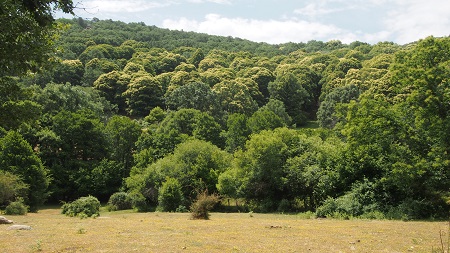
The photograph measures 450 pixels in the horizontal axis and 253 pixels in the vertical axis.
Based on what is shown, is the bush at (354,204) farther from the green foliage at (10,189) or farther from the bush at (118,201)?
the green foliage at (10,189)

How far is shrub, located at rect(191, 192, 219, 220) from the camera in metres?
22.9

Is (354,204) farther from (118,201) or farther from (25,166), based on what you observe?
(25,166)

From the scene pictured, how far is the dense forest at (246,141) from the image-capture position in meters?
23.1

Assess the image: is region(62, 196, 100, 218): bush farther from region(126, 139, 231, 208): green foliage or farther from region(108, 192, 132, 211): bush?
region(126, 139, 231, 208): green foliage

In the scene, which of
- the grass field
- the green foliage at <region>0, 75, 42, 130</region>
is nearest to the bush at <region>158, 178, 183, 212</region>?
the grass field

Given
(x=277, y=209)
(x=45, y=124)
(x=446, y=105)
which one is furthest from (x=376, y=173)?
(x=45, y=124)

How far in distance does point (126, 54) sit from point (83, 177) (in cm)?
8195

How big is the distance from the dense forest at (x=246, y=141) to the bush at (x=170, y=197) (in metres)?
0.11

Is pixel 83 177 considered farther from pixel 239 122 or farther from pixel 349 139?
pixel 349 139

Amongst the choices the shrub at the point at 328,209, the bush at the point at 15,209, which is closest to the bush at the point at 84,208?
the bush at the point at 15,209

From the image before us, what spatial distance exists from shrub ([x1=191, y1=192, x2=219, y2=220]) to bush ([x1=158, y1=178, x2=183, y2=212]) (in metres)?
14.1

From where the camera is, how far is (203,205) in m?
23.2

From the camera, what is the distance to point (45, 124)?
5206cm

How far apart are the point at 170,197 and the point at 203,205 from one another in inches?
585
